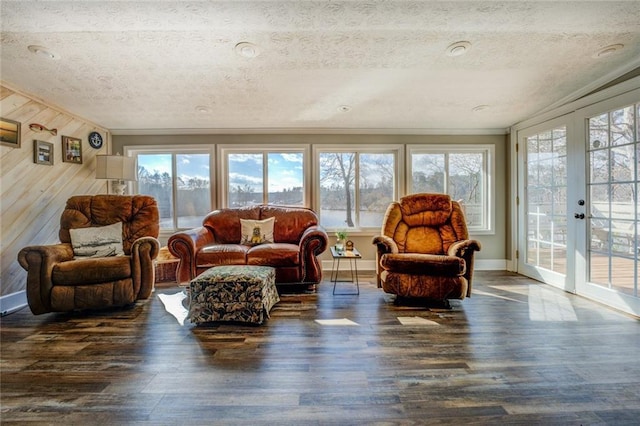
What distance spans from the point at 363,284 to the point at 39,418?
115 inches

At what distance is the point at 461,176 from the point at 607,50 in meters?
2.24

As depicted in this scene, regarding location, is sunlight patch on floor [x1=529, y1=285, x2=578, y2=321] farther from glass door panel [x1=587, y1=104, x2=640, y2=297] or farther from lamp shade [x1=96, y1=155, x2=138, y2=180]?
lamp shade [x1=96, y1=155, x2=138, y2=180]

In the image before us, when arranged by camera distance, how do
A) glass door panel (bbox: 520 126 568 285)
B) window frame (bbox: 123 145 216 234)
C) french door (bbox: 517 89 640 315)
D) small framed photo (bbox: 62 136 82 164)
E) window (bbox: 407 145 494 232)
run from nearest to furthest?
french door (bbox: 517 89 640 315) → glass door panel (bbox: 520 126 568 285) → small framed photo (bbox: 62 136 82 164) → window frame (bbox: 123 145 216 234) → window (bbox: 407 145 494 232)

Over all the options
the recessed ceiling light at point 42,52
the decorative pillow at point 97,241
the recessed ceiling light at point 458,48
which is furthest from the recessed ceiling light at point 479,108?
the decorative pillow at point 97,241

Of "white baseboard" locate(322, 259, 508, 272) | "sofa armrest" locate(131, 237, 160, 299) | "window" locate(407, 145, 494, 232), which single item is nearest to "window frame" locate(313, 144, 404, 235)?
"window" locate(407, 145, 494, 232)

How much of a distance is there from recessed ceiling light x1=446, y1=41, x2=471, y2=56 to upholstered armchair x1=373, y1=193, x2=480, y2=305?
1639 mm

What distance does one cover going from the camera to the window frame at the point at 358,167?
4277mm

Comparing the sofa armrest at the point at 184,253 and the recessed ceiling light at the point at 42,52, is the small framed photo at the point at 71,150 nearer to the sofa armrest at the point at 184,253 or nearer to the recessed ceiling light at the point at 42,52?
the recessed ceiling light at the point at 42,52

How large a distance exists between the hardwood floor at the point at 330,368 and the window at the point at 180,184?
1.88 meters

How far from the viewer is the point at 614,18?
1870 millimetres

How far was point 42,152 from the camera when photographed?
3.14 meters

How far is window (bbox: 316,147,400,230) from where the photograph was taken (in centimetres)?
434

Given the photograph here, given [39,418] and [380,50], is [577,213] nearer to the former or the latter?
[380,50]

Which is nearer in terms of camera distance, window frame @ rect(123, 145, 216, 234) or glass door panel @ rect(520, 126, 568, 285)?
glass door panel @ rect(520, 126, 568, 285)
